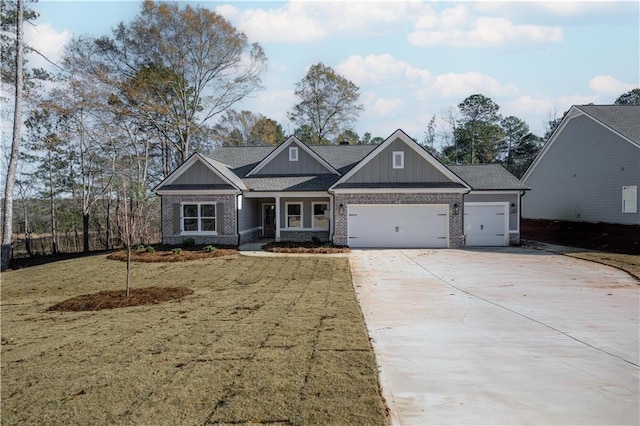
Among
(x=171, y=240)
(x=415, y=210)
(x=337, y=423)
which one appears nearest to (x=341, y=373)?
(x=337, y=423)

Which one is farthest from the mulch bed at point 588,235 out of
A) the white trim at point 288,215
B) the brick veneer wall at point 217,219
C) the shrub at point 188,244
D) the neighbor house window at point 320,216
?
the shrub at point 188,244

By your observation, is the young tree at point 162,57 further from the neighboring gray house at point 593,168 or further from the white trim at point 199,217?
the neighboring gray house at point 593,168

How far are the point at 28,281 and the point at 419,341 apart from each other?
41.7 ft

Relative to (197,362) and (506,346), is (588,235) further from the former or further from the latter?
(197,362)

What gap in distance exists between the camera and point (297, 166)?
22.2 meters

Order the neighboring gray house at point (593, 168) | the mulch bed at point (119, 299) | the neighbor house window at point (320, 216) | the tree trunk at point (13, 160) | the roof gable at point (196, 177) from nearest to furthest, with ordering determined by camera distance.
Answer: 1. the mulch bed at point (119, 299)
2. the tree trunk at point (13, 160)
3. the neighboring gray house at point (593, 168)
4. the roof gable at point (196, 177)
5. the neighbor house window at point (320, 216)

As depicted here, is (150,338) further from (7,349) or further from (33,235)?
(33,235)

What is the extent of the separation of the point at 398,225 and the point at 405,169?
264 cm

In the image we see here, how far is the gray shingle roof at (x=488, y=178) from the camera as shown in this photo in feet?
64.4

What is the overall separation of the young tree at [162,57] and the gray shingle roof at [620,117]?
22330 mm

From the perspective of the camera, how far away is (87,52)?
25.8 meters

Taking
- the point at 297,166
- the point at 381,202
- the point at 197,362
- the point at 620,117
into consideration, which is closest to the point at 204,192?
the point at 297,166

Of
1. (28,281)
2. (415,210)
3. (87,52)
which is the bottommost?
(28,281)

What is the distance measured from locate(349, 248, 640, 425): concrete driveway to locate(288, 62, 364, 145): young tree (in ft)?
96.1
